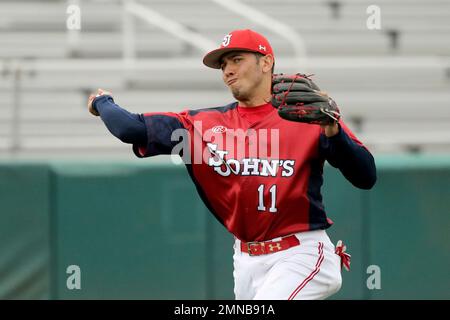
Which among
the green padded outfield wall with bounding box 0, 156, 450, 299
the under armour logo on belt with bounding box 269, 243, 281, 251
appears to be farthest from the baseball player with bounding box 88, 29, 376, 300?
the green padded outfield wall with bounding box 0, 156, 450, 299

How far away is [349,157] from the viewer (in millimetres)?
3900

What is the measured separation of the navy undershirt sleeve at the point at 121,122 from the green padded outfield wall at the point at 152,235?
210 cm

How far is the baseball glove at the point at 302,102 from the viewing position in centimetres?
379

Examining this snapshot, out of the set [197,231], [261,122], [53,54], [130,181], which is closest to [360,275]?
[197,231]

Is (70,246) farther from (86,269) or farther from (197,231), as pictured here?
(197,231)

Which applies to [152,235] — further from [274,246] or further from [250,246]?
[274,246]

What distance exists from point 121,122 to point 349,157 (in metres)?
1.04

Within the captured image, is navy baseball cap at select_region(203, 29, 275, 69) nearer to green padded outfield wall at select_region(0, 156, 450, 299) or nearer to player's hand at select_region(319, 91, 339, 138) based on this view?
player's hand at select_region(319, 91, 339, 138)

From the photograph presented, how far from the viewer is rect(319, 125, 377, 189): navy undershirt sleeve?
12.7 ft

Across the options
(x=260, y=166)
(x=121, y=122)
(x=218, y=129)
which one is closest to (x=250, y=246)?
(x=260, y=166)

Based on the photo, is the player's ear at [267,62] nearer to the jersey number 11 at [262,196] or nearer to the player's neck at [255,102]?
the player's neck at [255,102]

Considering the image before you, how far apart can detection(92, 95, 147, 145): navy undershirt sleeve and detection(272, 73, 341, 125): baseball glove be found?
65cm

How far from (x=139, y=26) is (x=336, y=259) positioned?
5.07 meters

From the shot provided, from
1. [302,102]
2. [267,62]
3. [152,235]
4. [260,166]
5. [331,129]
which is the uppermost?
[267,62]
